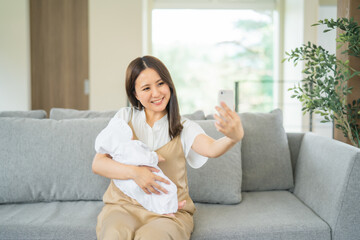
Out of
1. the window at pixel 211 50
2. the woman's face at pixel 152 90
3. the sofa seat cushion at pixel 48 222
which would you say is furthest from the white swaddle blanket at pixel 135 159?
the window at pixel 211 50

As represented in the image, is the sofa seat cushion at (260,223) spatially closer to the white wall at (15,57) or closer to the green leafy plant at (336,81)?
the green leafy plant at (336,81)

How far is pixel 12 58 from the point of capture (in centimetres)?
395

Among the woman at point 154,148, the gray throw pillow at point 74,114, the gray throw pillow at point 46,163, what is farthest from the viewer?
the gray throw pillow at point 74,114

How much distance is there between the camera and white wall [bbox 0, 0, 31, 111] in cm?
390

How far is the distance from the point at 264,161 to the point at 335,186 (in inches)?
18.5

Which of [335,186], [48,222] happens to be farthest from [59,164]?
[335,186]

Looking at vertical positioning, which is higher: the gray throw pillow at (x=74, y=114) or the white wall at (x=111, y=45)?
the white wall at (x=111, y=45)

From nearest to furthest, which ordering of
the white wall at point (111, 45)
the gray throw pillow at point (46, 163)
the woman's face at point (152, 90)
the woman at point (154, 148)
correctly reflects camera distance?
the woman at point (154, 148) < the woman's face at point (152, 90) < the gray throw pillow at point (46, 163) < the white wall at point (111, 45)

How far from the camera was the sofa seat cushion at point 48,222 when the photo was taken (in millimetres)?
1545

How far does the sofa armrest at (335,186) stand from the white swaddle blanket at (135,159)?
70cm

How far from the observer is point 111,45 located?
4.63 meters

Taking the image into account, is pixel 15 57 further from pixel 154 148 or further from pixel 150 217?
pixel 150 217

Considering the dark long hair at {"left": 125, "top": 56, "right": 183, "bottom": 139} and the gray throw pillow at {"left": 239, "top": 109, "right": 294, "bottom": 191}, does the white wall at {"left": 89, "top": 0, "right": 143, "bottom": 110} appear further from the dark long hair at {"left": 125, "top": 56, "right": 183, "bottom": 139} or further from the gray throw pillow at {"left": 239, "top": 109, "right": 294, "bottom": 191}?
the dark long hair at {"left": 125, "top": 56, "right": 183, "bottom": 139}

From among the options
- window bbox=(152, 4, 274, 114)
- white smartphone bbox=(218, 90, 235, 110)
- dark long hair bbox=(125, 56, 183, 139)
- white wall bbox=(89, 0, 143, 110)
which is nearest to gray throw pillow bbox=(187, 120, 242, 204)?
dark long hair bbox=(125, 56, 183, 139)
